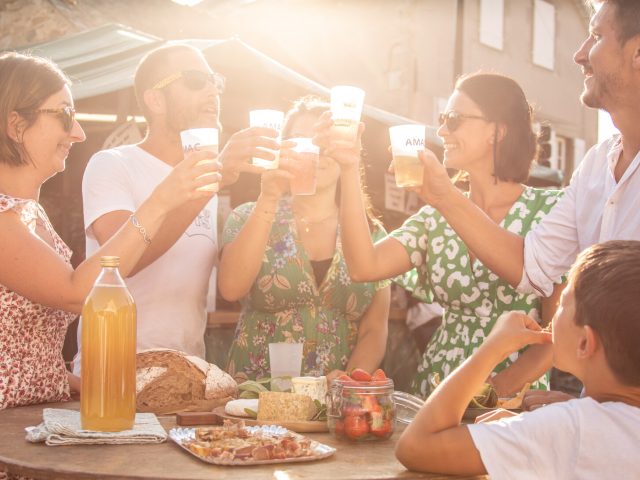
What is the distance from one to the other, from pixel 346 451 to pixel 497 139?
201cm

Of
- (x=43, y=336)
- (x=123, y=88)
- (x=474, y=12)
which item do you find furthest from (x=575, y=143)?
(x=43, y=336)

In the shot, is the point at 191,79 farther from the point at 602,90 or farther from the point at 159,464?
the point at 159,464

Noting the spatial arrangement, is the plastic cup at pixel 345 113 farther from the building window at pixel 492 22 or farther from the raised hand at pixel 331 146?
the building window at pixel 492 22

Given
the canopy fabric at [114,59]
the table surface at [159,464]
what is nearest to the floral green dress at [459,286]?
the table surface at [159,464]

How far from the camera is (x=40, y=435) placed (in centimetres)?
219

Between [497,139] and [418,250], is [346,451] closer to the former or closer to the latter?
[418,250]

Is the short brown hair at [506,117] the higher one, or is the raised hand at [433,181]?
the short brown hair at [506,117]

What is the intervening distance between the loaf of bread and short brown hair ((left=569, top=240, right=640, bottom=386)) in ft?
4.45

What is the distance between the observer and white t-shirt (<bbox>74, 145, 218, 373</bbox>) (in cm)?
336

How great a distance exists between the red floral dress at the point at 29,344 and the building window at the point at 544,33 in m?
22.5

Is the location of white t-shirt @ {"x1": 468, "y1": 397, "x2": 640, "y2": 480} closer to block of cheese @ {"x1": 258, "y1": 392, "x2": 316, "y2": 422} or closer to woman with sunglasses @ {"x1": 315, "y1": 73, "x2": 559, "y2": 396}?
block of cheese @ {"x1": 258, "y1": 392, "x2": 316, "y2": 422}

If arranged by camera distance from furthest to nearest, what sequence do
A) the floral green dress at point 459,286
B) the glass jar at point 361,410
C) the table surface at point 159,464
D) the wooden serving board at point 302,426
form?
the floral green dress at point 459,286
the wooden serving board at point 302,426
the glass jar at point 361,410
the table surface at point 159,464

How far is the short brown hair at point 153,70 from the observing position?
3.72 meters

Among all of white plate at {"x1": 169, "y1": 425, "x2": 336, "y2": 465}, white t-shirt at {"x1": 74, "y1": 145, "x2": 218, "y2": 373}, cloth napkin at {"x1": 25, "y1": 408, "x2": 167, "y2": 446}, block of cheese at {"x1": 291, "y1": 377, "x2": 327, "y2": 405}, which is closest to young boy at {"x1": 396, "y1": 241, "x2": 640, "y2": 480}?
white plate at {"x1": 169, "y1": 425, "x2": 336, "y2": 465}
